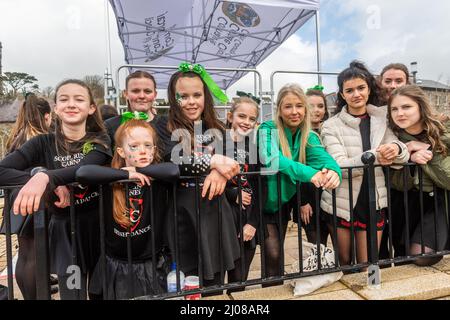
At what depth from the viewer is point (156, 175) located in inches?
72.0

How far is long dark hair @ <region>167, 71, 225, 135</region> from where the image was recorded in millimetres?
2176

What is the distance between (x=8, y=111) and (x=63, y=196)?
46.0 metres

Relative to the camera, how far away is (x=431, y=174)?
2389 millimetres

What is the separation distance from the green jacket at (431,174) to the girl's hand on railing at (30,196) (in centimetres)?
248

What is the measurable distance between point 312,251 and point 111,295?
4.65 ft

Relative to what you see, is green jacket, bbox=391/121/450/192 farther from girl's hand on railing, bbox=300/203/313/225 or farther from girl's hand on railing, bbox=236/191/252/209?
girl's hand on railing, bbox=236/191/252/209

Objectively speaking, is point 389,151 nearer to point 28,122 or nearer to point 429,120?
point 429,120

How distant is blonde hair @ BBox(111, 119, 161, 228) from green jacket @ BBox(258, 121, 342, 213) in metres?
0.78

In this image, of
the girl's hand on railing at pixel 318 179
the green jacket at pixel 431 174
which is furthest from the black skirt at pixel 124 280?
the green jacket at pixel 431 174

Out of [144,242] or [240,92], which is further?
[240,92]
